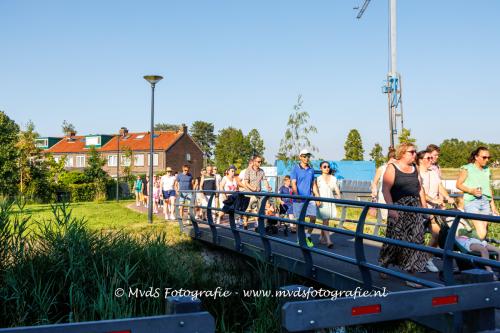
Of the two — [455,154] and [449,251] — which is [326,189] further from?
[455,154]

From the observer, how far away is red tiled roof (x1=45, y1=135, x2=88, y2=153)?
78475 mm

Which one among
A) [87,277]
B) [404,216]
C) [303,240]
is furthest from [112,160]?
[404,216]

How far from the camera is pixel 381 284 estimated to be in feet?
21.0

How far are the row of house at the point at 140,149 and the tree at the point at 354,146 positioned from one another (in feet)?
73.5

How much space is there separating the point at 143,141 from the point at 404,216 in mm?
68707

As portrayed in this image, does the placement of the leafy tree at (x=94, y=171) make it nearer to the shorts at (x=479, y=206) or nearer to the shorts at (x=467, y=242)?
the shorts at (x=479, y=206)

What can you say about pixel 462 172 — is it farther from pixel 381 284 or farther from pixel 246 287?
pixel 246 287

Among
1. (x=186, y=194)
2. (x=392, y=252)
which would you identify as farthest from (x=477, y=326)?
(x=186, y=194)

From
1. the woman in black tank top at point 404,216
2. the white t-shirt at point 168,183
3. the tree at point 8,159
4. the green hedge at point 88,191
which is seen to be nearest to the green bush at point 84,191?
the green hedge at point 88,191

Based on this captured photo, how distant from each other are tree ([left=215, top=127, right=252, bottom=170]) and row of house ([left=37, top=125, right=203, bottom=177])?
3.84 metres

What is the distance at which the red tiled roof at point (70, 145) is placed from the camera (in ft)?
257

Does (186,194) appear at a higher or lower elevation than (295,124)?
lower

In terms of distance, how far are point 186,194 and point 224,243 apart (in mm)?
3830

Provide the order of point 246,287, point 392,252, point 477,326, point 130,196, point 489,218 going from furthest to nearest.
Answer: point 130,196 < point 246,287 < point 392,252 < point 489,218 < point 477,326
